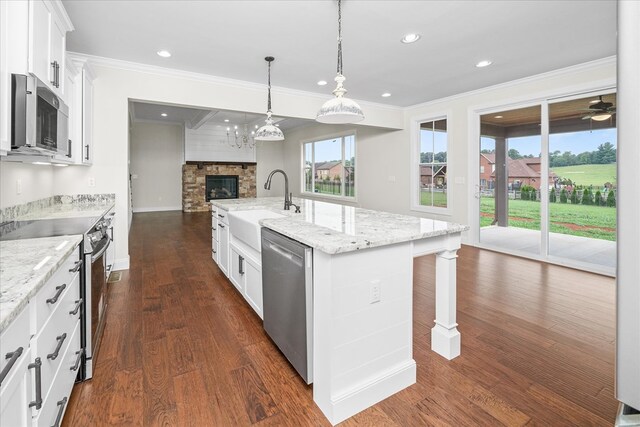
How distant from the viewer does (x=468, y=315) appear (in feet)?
9.27

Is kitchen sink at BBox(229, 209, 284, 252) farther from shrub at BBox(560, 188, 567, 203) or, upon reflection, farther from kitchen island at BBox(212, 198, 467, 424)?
shrub at BBox(560, 188, 567, 203)

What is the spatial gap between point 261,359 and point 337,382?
2.30ft

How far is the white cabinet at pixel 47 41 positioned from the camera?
1.82 meters

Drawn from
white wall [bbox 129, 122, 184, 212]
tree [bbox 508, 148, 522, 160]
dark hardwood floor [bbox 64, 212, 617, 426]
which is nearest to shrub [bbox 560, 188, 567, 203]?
tree [bbox 508, 148, 522, 160]

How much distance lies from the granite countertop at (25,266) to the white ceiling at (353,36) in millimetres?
2169

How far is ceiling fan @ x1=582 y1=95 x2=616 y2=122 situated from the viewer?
Answer: 401 cm


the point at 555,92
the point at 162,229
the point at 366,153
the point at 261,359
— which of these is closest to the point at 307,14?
the point at 261,359

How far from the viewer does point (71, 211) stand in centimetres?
298

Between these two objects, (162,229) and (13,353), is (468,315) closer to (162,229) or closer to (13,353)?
(13,353)

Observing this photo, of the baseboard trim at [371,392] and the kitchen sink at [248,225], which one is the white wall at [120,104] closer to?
the kitchen sink at [248,225]

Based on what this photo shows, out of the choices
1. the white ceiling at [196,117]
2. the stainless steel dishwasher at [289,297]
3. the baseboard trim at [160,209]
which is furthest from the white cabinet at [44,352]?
the baseboard trim at [160,209]

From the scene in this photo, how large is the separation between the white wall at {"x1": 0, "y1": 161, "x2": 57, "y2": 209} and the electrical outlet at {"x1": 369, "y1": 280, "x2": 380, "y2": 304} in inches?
105

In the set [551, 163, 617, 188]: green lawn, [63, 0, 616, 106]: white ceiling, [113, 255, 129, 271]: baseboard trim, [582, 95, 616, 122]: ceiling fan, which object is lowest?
[113, 255, 129, 271]: baseboard trim

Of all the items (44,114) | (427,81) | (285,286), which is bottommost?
(285,286)
